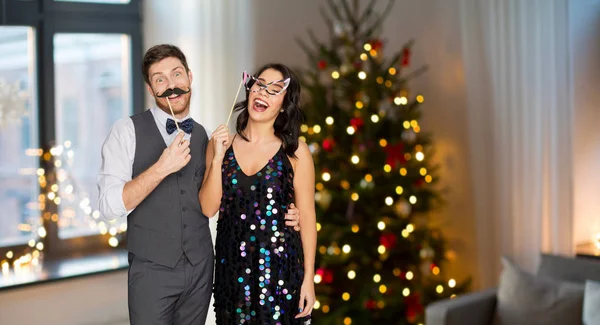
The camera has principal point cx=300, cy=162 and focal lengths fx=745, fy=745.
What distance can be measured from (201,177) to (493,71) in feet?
8.94

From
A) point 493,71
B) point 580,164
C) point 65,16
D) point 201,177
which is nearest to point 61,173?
point 65,16

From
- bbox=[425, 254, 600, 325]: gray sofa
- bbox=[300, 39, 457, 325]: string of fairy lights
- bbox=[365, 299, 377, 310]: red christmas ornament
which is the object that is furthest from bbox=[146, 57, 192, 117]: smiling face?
bbox=[365, 299, 377, 310]: red christmas ornament

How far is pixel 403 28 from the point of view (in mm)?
5078

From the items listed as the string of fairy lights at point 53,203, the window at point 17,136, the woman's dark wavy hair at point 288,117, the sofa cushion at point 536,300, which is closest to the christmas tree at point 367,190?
the sofa cushion at point 536,300

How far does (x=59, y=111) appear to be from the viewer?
13.2 ft

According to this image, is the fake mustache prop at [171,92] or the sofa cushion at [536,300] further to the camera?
the sofa cushion at [536,300]

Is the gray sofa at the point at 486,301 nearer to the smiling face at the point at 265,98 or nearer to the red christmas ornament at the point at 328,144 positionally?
the red christmas ornament at the point at 328,144

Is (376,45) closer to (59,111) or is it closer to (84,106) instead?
(84,106)

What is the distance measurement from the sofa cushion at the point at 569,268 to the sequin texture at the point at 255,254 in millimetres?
1915

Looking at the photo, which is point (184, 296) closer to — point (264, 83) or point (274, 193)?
point (274, 193)

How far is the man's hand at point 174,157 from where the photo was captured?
183cm

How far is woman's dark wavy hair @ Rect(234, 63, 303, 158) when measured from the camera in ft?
6.88

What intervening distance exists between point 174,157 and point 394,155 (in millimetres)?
2393

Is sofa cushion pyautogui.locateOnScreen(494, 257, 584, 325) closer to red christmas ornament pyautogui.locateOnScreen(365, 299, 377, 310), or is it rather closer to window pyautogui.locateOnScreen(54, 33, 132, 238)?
red christmas ornament pyautogui.locateOnScreen(365, 299, 377, 310)
